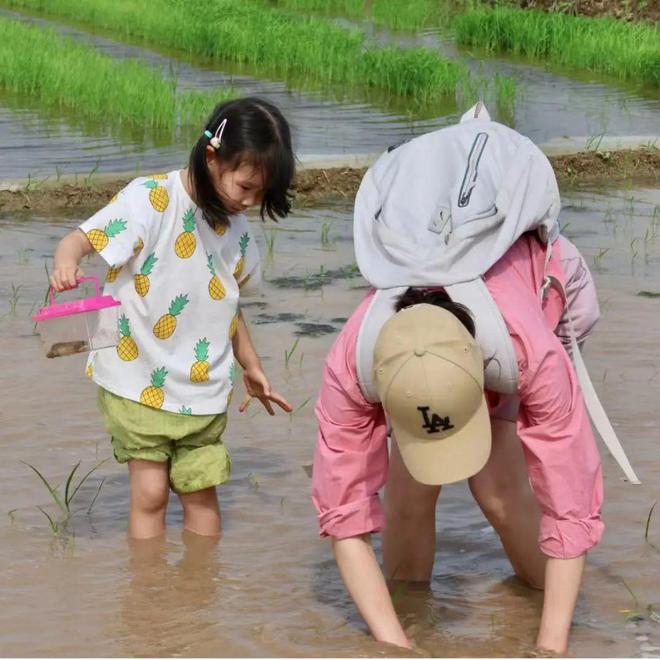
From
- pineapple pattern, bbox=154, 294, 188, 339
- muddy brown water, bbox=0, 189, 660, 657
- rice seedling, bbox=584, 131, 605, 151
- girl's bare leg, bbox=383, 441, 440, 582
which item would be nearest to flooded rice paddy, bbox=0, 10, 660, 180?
rice seedling, bbox=584, 131, 605, 151

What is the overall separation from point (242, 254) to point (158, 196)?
10.3 inches

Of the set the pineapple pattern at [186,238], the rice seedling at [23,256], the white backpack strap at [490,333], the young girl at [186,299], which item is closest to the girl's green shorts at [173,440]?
the young girl at [186,299]

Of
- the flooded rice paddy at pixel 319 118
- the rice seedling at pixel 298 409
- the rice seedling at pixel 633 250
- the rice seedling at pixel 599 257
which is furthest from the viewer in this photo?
the flooded rice paddy at pixel 319 118

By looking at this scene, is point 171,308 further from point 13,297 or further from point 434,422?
point 13,297

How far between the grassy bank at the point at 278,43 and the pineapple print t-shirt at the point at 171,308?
613cm

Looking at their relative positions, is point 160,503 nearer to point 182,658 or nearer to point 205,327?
point 205,327

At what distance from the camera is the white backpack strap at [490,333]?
8.04 feet

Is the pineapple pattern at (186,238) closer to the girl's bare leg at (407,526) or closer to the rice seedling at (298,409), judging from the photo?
the girl's bare leg at (407,526)

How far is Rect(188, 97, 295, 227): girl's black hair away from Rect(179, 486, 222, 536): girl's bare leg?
0.74 metres

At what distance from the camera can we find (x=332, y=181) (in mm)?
6895

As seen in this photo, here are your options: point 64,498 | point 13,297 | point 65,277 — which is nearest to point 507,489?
point 65,277

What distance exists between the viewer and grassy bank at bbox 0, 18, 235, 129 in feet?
27.9

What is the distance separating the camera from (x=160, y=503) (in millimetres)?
3441

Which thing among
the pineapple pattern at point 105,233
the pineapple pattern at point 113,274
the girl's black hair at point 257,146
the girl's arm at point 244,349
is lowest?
the girl's arm at point 244,349
